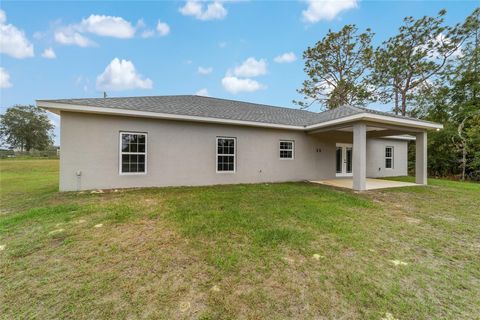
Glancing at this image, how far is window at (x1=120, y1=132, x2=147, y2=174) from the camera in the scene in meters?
7.57

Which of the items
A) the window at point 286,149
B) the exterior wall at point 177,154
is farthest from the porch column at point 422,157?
the window at point 286,149

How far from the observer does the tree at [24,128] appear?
138 ft

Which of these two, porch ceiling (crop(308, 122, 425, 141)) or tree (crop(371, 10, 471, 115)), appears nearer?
porch ceiling (crop(308, 122, 425, 141))

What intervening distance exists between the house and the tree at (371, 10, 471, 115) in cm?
1264

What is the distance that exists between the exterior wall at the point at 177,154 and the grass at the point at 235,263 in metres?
2.41

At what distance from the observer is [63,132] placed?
22.5ft

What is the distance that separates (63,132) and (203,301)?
25.0 ft

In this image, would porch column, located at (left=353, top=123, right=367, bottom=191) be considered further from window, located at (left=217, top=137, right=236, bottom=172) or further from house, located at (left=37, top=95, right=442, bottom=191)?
window, located at (left=217, top=137, right=236, bottom=172)

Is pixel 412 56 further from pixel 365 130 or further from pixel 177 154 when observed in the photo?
pixel 177 154

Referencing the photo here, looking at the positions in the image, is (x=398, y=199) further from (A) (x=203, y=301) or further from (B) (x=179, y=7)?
(B) (x=179, y=7)

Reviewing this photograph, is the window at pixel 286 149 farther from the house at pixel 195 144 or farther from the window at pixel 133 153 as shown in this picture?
the window at pixel 133 153

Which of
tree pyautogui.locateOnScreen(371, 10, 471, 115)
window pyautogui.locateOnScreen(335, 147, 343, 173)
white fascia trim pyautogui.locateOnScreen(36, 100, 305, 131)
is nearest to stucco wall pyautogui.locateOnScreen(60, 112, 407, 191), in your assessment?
white fascia trim pyautogui.locateOnScreen(36, 100, 305, 131)

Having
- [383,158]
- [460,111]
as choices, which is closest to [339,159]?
[383,158]

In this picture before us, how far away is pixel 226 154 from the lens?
9.18m
